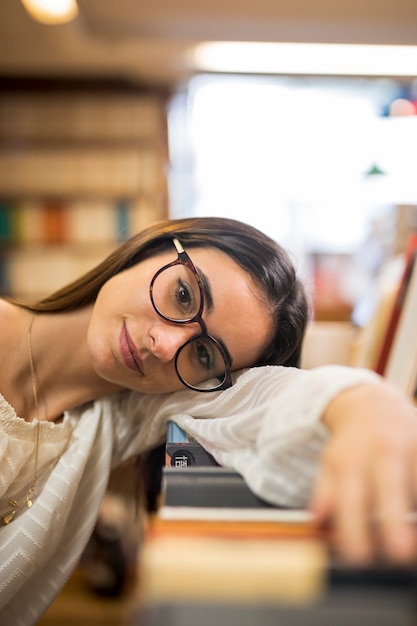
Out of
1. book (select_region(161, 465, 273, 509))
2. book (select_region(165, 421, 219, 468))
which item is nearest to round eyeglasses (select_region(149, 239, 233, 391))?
book (select_region(165, 421, 219, 468))

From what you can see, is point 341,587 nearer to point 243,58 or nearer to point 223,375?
point 223,375

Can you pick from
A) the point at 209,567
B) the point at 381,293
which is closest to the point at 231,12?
the point at 381,293

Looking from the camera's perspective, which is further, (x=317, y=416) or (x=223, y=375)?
(x=223, y=375)

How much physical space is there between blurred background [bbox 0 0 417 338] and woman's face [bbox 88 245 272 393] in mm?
3090

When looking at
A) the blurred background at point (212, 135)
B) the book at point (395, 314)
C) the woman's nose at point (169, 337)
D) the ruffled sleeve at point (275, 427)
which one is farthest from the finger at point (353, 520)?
the blurred background at point (212, 135)

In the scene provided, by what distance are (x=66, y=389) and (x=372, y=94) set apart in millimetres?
4243

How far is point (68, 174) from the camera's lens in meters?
4.35

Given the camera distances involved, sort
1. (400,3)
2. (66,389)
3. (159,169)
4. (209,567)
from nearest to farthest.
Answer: (209,567) < (66,389) < (400,3) < (159,169)

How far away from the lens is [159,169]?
4.47 m

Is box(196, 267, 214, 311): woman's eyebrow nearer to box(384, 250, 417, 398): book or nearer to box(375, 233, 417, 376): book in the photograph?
box(384, 250, 417, 398): book

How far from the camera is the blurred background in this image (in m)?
3.82

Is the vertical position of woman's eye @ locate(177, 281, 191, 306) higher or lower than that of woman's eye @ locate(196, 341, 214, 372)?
higher

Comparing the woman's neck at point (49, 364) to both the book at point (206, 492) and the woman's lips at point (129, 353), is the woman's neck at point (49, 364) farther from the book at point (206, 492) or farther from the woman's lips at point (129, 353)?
the book at point (206, 492)

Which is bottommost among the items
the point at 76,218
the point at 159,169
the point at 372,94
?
the point at 76,218
